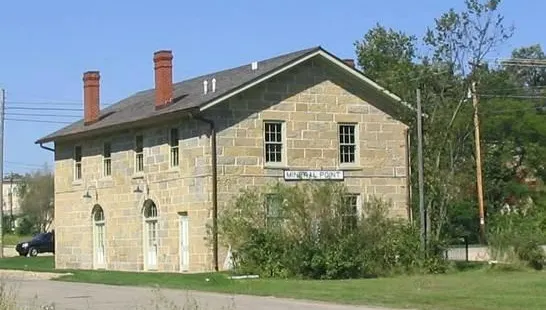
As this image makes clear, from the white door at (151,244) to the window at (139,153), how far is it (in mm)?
2103

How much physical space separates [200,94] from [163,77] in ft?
6.05

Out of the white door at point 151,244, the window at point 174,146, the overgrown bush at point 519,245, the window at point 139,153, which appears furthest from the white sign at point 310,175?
the window at point 139,153

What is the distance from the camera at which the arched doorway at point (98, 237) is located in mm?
45031

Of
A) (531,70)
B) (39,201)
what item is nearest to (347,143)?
(531,70)

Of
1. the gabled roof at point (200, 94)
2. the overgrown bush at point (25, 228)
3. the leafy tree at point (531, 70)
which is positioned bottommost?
the overgrown bush at point (25, 228)

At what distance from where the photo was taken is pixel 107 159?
4456 centimetres

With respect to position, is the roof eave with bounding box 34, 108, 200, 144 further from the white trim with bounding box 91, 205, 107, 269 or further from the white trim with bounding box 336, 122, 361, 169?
the white trim with bounding box 336, 122, 361, 169

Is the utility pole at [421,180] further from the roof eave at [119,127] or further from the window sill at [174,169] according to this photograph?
the window sill at [174,169]

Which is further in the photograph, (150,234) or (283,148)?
(150,234)

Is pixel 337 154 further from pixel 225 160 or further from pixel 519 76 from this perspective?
pixel 519 76

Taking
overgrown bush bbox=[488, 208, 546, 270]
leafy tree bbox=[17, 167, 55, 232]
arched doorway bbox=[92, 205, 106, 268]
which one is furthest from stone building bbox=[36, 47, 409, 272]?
leafy tree bbox=[17, 167, 55, 232]

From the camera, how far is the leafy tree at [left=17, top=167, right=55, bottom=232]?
106m

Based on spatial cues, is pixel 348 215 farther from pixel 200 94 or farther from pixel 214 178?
pixel 200 94

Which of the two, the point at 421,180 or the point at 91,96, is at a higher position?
the point at 91,96
